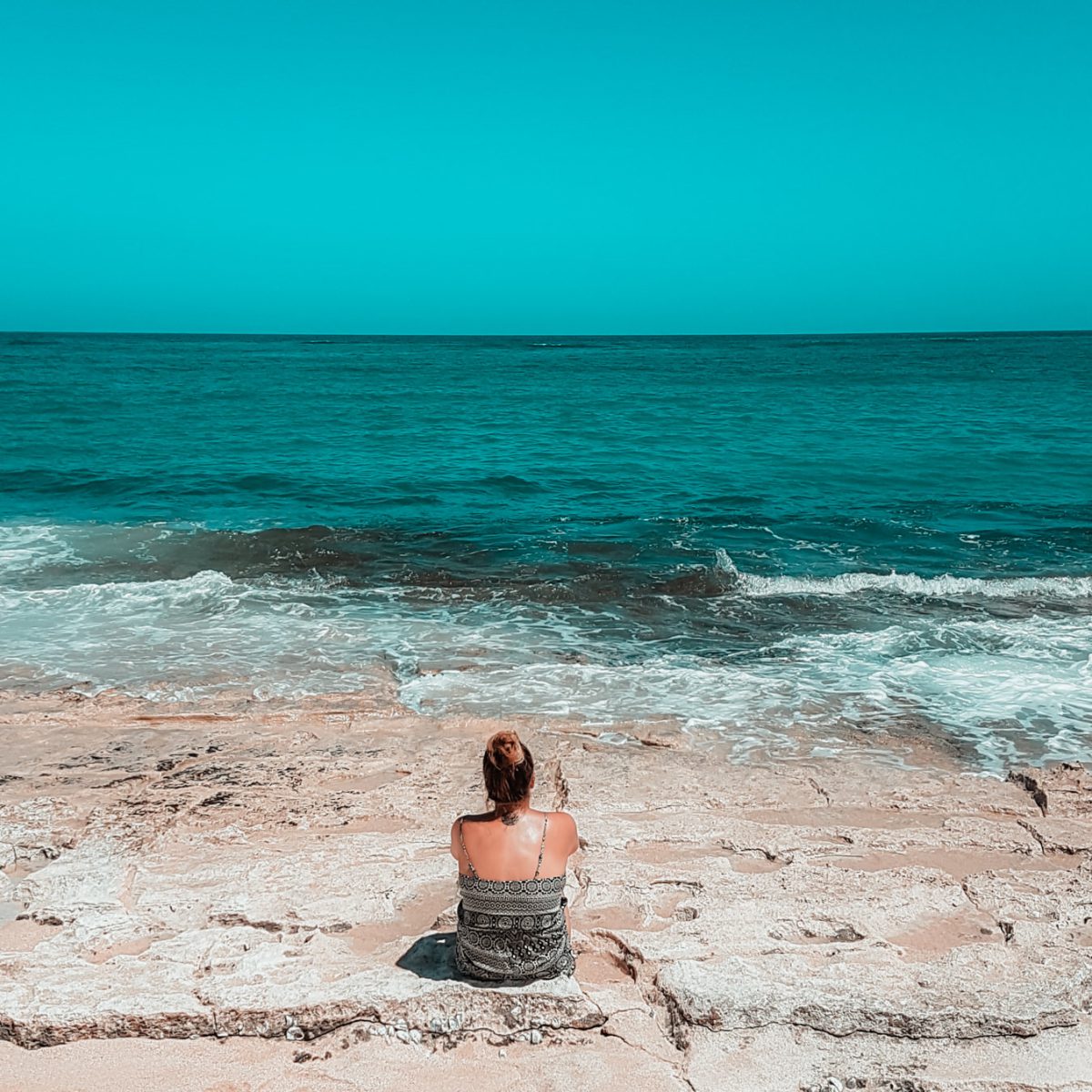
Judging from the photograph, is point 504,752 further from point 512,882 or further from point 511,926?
point 511,926

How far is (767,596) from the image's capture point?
38.8ft

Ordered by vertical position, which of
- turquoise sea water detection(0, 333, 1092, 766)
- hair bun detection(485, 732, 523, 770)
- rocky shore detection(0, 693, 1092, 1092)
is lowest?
rocky shore detection(0, 693, 1092, 1092)

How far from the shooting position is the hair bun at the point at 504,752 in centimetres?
402

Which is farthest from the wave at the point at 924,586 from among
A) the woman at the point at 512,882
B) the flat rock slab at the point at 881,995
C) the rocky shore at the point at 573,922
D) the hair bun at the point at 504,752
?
the hair bun at the point at 504,752

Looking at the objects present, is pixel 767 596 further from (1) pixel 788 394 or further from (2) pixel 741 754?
(1) pixel 788 394

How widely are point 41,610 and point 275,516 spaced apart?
5718 millimetres

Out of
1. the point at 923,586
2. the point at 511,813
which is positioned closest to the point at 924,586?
the point at 923,586

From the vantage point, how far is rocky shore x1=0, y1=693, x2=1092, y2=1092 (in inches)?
154

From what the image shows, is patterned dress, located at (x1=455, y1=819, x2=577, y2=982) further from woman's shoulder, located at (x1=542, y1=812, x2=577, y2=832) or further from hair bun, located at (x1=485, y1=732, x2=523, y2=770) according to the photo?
hair bun, located at (x1=485, y1=732, x2=523, y2=770)

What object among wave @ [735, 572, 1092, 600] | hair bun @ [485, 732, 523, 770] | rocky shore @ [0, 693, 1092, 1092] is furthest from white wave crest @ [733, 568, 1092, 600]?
hair bun @ [485, 732, 523, 770]

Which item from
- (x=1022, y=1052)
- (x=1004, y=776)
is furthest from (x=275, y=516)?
(x=1022, y=1052)

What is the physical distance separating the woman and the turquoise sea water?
3459 millimetres

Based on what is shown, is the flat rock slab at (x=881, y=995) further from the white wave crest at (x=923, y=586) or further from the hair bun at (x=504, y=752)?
the white wave crest at (x=923, y=586)

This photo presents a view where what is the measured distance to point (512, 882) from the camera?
4.12 m
